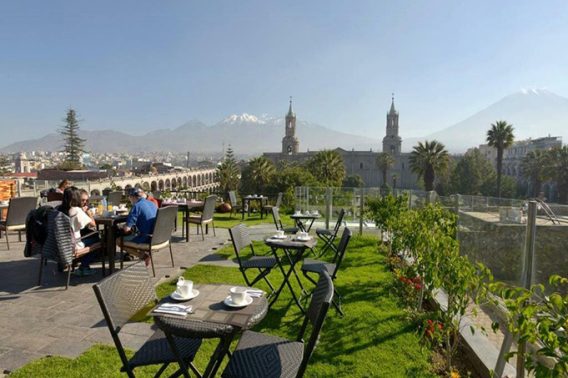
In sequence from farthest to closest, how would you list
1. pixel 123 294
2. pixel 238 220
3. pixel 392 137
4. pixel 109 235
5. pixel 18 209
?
pixel 392 137 → pixel 238 220 → pixel 18 209 → pixel 109 235 → pixel 123 294

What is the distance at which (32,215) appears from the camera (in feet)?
15.7

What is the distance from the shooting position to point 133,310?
7.87 feet

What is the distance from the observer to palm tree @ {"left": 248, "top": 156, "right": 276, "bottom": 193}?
36.8 metres

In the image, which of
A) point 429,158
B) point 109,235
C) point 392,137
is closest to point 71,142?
point 429,158

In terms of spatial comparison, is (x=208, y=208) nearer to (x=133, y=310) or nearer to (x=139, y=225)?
(x=139, y=225)

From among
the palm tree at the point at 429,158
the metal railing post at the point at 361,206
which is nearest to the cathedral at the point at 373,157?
the palm tree at the point at 429,158

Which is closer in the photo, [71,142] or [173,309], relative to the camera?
[173,309]

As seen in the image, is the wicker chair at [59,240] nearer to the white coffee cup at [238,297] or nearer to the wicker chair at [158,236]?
the wicker chair at [158,236]

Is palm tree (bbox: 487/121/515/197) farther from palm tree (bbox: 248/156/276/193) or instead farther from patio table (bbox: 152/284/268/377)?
patio table (bbox: 152/284/268/377)

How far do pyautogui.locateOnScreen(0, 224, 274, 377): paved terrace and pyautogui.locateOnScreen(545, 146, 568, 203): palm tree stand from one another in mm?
43352

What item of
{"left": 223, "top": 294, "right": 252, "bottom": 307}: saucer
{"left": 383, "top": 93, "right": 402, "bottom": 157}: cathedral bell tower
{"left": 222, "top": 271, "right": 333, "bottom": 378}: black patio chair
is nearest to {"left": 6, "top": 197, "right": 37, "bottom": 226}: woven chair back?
{"left": 223, "top": 294, "right": 252, "bottom": 307}: saucer

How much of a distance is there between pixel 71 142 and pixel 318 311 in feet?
224

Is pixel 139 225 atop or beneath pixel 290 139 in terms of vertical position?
beneath

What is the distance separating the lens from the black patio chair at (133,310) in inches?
82.4
